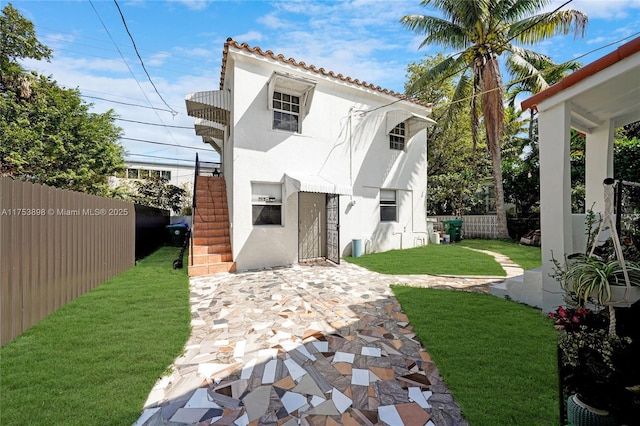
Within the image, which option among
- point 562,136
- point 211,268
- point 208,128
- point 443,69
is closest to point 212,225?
point 211,268

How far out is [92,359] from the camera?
3.46 meters

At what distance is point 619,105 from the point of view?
501cm

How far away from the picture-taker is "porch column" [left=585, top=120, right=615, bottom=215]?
19.1 feet

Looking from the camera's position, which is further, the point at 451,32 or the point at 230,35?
the point at 451,32

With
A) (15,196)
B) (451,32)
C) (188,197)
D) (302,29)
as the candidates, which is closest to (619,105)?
(302,29)

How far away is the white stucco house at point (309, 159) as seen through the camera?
29.8 ft

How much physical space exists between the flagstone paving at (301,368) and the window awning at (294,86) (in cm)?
698

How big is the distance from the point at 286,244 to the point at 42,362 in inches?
270

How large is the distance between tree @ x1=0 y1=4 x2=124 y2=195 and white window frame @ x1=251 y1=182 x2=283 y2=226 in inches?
498

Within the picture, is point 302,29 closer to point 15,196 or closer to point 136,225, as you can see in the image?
point 15,196

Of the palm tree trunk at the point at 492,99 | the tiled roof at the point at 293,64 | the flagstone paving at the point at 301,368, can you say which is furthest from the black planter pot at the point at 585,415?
the palm tree trunk at the point at 492,99

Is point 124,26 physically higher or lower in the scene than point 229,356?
higher

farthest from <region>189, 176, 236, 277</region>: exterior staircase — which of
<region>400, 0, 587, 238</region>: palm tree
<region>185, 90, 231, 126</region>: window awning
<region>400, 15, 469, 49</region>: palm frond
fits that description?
<region>400, 15, 469, 49</region>: palm frond

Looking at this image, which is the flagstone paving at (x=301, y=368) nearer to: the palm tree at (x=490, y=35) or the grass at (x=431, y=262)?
the grass at (x=431, y=262)
